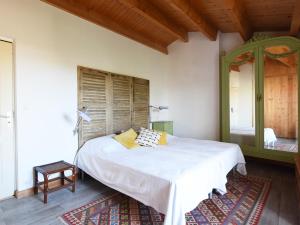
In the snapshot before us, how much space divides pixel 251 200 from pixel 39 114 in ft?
9.22

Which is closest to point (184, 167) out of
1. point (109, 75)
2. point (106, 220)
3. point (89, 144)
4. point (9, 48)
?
point (106, 220)

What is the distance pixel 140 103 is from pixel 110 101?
32.2 inches

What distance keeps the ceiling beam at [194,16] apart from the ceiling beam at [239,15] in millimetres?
448

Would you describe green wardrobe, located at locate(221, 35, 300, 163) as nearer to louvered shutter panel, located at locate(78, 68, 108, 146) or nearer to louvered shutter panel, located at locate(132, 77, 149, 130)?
louvered shutter panel, located at locate(132, 77, 149, 130)

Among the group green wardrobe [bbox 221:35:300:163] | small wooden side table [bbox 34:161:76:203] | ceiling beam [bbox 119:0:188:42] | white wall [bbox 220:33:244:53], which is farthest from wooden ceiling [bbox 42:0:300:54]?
small wooden side table [bbox 34:161:76:203]

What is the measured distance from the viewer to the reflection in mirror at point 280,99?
10.2 feet

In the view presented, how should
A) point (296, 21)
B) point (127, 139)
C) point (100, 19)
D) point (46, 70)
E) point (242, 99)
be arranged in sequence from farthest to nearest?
point (242, 99)
point (100, 19)
point (127, 139)
point (296, 21)
point (46, 70)

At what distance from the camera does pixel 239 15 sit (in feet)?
10.1

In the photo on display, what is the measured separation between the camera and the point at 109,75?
10.9 ft

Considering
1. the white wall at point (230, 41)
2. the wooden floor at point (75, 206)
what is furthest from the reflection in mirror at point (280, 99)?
the white wall at point (230, 41)

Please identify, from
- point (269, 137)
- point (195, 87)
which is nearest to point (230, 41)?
point (195, 87)

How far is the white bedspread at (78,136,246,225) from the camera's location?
165cm

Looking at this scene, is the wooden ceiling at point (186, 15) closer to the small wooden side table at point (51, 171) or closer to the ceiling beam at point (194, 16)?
the ceiling beam at point (194, 16)

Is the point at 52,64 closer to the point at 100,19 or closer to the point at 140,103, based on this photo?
the point at 100,19
